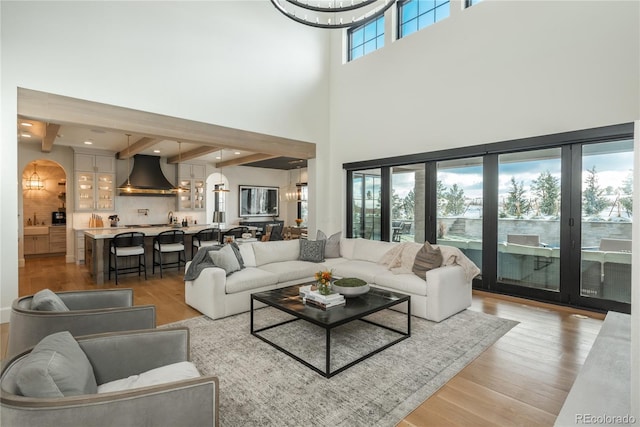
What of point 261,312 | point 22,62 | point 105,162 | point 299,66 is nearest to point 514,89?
point 299,66

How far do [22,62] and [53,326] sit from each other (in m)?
3.66

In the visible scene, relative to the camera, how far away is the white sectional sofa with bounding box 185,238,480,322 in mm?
3732

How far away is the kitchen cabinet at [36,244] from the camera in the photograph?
8.39 meters

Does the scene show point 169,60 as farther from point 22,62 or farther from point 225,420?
point 225,420

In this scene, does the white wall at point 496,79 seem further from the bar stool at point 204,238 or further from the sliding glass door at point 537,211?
the bar stool at point 204,238

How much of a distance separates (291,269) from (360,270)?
1.00m

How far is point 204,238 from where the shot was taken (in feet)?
22.6

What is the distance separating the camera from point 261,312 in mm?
3979

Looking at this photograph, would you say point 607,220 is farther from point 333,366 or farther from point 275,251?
point 275,251

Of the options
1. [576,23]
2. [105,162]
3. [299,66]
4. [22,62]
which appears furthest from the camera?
[105,162]

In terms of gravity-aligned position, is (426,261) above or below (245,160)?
below

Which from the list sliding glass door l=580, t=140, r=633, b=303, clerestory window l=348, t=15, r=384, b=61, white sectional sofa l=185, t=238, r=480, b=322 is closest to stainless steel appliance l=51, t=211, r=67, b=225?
white sectional sofa l=185, t=238, r=480, b=322

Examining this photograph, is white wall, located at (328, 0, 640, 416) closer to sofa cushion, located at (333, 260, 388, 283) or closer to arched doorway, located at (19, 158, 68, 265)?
sofa cushion, located at (333, 260, 388, 283)

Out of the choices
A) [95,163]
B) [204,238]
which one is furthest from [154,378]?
[95,163]
